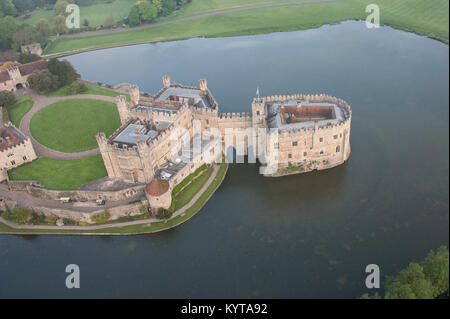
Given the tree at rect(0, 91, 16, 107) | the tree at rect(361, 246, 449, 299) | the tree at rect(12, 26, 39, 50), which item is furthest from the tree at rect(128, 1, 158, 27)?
the tree at rect(361, 246, 449, 299)

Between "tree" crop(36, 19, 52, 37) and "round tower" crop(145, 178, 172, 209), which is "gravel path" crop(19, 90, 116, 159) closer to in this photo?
"round tower" crop(145, 178, 172, 209)

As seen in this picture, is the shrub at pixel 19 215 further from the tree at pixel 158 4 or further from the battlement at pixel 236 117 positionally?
the tree at pixel 158 4

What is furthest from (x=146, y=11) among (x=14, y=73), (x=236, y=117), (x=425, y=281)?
(x=425, y=281)

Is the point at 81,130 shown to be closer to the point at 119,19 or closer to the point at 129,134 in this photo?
the point at 129,134

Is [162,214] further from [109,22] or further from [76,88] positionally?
[109,22]

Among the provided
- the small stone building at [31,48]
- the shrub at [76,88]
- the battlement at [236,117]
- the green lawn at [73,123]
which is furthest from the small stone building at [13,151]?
the small stone building at [31,48]

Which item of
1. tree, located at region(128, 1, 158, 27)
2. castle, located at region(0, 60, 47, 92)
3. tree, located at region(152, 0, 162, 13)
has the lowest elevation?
castle, located at region(0, 60, 47, 92)
